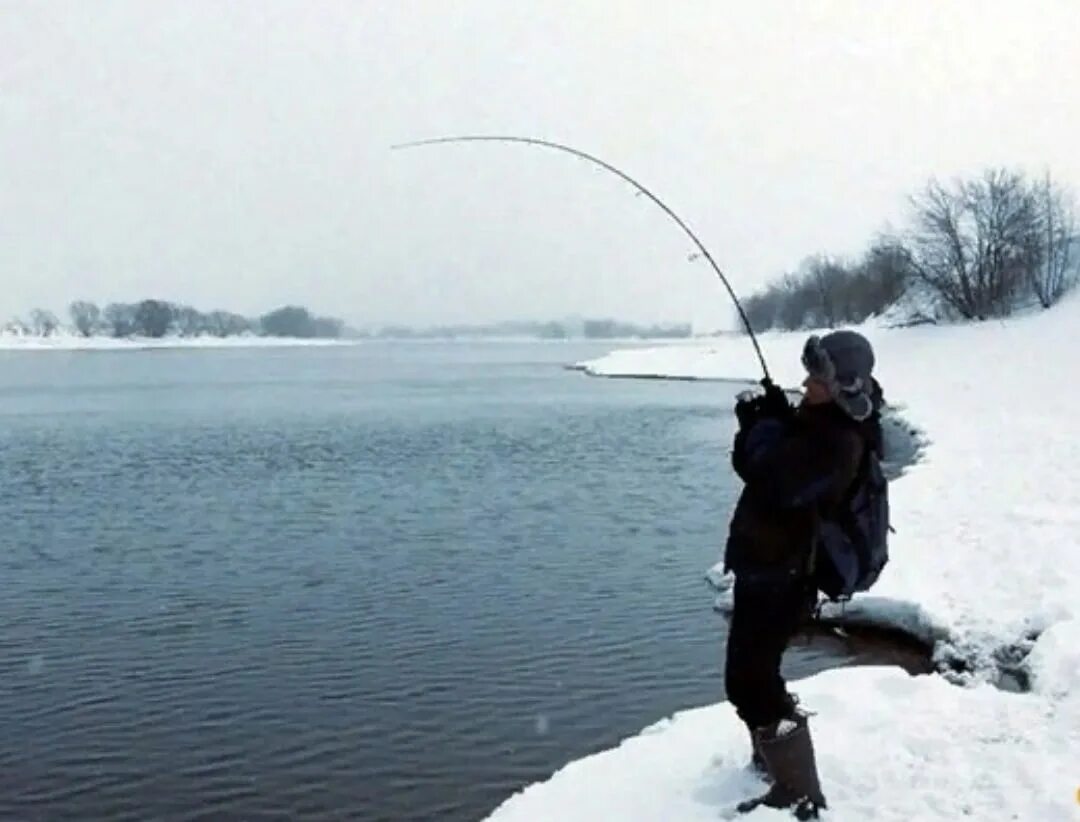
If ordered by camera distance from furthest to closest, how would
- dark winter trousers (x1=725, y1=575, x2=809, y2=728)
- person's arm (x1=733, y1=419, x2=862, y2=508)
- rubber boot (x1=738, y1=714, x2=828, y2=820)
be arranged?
1. rubber boot (x1=738, y1=714, x2=828, y2=820)
2. dark winter trousers (x1=725, y1=575, x2=809, y2=728)
3. person's arm (x1=733, y1=419, x2=862, y2=508)

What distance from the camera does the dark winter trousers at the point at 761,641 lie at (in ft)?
18.7

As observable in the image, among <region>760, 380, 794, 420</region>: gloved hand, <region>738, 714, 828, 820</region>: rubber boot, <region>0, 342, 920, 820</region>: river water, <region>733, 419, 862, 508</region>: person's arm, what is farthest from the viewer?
<region>0, 342, 920, 820</region>: river water

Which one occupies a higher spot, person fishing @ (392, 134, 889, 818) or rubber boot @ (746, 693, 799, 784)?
person fishing @ (392, 134, 889, 818)

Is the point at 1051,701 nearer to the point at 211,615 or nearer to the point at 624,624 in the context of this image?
the point at 624,624

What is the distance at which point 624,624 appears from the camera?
12.9m

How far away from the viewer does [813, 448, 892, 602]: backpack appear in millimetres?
5629

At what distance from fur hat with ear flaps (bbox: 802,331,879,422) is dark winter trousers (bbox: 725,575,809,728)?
902 mm


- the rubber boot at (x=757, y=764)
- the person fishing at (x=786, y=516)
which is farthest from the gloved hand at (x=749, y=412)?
the rubber boot at (x=757, y=764)

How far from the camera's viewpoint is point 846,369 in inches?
218

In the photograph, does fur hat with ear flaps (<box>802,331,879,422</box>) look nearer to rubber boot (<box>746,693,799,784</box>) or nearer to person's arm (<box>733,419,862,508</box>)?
person's arm (<box>733,419,862,508</box>)

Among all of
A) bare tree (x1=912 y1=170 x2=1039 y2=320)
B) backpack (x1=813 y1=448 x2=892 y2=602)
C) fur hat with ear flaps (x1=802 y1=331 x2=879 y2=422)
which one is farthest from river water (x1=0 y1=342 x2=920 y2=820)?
bare tree (x1=912 y1=170 x2=1039 y2=320)

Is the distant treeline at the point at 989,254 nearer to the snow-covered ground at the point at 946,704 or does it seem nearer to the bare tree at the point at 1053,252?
the bare tree at the point at 1053,252

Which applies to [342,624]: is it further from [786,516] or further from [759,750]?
[786,516]

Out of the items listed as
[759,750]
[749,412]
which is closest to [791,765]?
[759,750]
